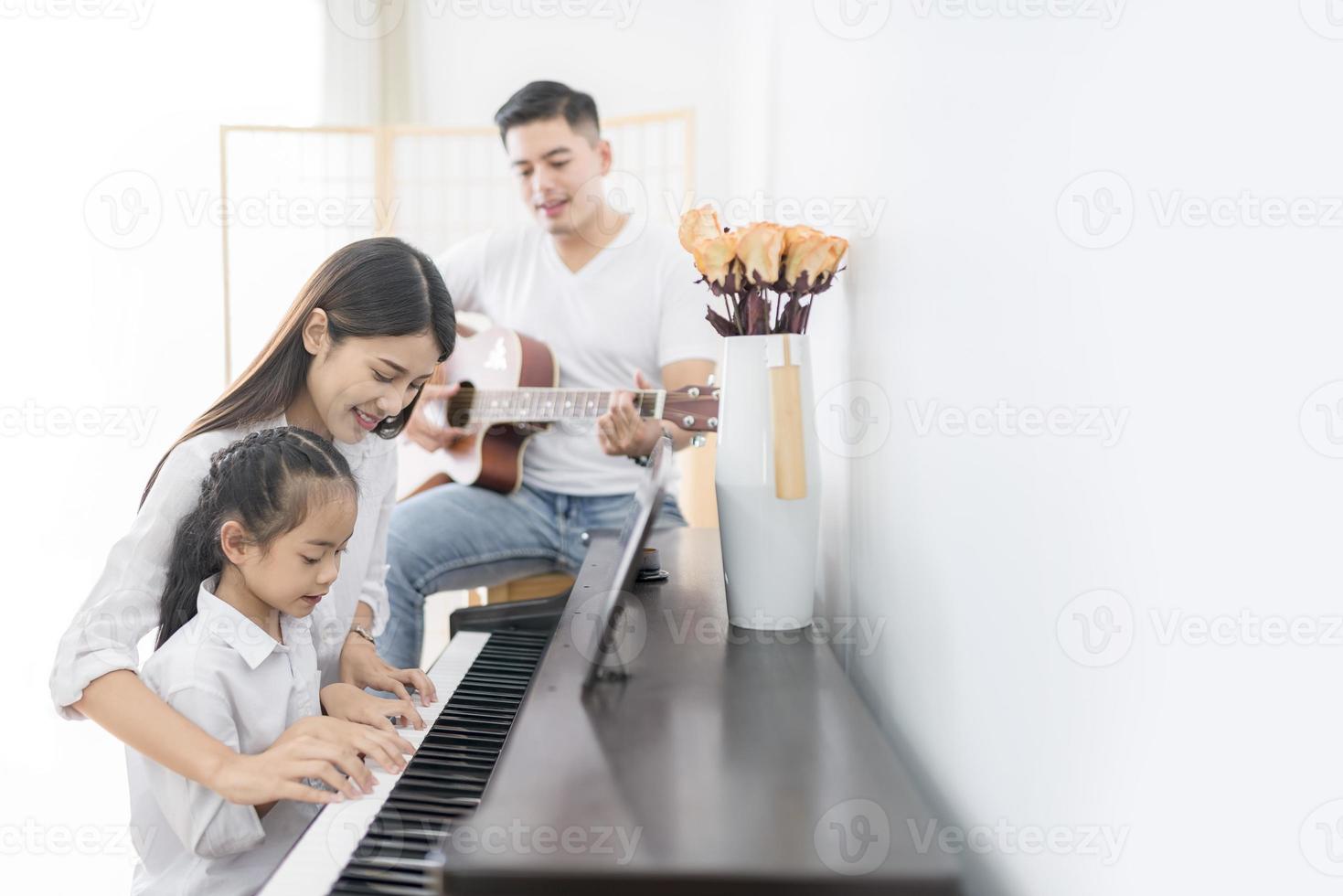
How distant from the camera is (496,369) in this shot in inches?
84.0

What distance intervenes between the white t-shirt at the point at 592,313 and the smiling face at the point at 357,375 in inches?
29.6

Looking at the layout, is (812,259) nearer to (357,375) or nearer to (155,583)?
(357,375)

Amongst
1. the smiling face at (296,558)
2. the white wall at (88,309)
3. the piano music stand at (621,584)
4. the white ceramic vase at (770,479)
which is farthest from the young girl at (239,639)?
the white wall at (88,309)

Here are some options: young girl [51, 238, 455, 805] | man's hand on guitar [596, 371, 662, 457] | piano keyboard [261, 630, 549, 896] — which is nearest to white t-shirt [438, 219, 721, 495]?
man's hand on guitar [596, 371, 662, 457]

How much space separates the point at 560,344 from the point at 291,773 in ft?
4.66

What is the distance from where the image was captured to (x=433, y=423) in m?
2.17

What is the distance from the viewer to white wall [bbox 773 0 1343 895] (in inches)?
13.1

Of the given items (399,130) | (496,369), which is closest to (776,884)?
(496,369)

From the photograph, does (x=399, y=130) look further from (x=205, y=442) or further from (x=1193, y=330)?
(x=1193, y=330)

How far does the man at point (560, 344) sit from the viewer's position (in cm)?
188

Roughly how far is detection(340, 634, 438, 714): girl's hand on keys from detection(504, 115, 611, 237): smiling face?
3.74 ft

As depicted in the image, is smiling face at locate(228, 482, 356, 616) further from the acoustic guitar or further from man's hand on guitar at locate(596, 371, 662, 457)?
the acoustic guitar

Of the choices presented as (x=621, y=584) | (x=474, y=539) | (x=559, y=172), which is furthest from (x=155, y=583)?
(x=559, y=172)

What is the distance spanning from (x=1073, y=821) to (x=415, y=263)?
108 cm
